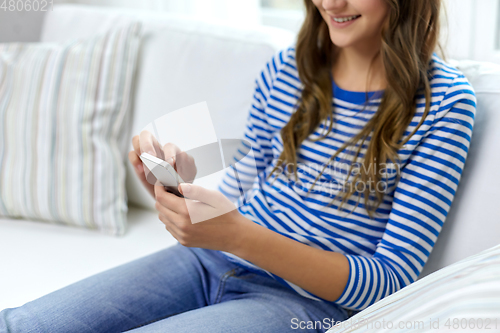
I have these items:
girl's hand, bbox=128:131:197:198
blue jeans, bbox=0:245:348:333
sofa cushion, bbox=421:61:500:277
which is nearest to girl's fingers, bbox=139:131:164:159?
girl's hand, bbox=128:131:197:198

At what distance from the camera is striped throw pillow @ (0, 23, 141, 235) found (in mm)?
1106

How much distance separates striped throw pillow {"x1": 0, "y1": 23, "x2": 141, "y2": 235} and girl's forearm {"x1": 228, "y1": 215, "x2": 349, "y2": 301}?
0.53 m

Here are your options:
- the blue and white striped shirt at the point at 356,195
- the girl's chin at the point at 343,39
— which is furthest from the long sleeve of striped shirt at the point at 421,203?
the girl's chin at the point at 343,39

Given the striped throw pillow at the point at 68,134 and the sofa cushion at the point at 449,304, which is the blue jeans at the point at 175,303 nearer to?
the sofa cushion at the point at 449,304

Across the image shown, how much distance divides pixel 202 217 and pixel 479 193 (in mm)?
447

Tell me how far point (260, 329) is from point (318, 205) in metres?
0.24

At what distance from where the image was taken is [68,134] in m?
1.12

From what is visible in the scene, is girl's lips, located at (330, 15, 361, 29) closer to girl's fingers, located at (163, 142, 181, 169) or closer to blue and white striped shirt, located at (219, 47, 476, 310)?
blue and white striped shirt, located at (219, 47, 476, 310)

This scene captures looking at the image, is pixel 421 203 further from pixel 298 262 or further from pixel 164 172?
pixel 164 172

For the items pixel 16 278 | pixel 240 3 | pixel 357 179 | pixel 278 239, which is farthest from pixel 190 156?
pixel 240 3

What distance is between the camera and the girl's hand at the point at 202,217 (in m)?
0.61

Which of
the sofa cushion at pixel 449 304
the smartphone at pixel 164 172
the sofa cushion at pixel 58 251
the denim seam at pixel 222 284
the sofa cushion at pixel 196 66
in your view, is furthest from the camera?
the sofa cushion at pixel 196 66

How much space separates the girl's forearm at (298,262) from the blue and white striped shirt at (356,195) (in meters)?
0.02

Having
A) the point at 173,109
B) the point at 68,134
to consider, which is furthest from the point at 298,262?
the point at 68,134
